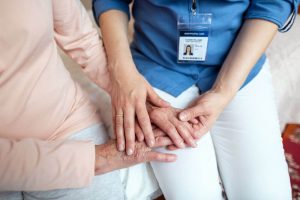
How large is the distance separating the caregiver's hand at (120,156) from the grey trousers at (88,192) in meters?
0.05

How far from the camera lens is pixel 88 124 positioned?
88cm

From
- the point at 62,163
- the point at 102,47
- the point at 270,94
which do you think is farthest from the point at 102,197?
the point at 270,94

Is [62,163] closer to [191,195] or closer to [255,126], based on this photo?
[191,195]

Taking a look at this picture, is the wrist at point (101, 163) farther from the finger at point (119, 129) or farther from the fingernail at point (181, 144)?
the fingernail at point (181, 144)

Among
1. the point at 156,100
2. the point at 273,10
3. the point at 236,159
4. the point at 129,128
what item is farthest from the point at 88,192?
the point at 273,10

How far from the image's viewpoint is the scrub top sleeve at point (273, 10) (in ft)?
3.07

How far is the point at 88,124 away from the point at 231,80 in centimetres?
42

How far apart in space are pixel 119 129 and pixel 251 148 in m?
0.36

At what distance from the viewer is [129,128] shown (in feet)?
2.71

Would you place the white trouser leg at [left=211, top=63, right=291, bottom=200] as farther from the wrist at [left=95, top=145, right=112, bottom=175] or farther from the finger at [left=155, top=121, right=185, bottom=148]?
the wrist at [left=95, top=145, right=112, bottom=175]

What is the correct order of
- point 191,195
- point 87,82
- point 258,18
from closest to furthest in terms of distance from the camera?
point 191,195, point 258,18, point 87,82

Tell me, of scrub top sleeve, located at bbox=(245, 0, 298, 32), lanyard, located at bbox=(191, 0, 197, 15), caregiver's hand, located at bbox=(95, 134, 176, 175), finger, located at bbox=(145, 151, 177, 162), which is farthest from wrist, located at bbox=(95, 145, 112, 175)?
scrub top sleeve, located at bbox=(245, 0, 298, 32)

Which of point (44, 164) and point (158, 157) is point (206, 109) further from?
point (44, 164)

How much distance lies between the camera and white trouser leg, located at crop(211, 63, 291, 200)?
86cm
